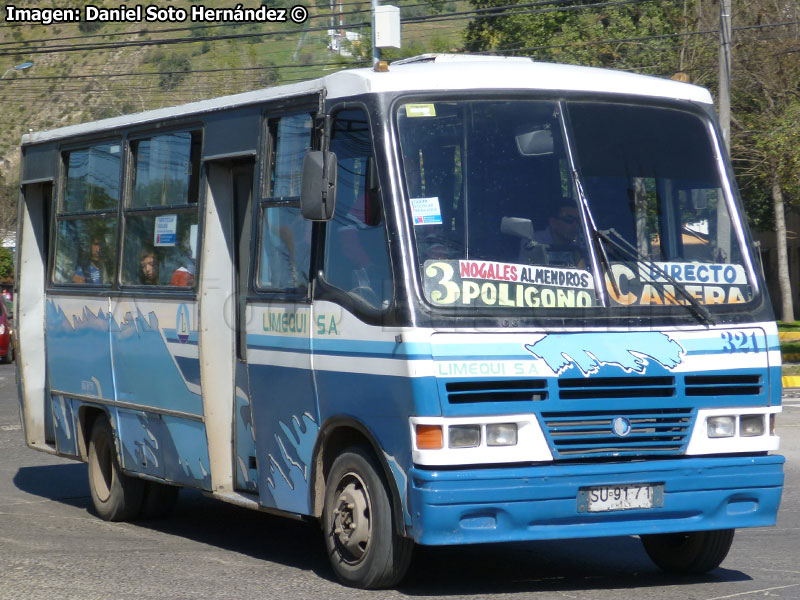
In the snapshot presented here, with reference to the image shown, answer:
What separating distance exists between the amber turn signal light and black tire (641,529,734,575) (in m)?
1.77

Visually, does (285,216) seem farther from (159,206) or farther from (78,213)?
(78,213)

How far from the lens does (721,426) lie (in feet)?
22.3

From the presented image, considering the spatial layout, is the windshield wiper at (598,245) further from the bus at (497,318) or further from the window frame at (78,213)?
the window frame at (78,213)

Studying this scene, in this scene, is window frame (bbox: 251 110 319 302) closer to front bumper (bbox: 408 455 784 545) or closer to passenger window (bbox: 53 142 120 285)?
front bumper (bbox: 408 455 784 545)

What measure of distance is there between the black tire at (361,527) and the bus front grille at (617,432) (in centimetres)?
92

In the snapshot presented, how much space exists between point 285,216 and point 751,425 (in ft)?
9.34

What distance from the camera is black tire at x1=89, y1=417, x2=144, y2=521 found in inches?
386

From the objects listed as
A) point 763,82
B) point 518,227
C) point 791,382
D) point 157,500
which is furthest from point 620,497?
point 763,82

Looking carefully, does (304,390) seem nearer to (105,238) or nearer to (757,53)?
(105,238)

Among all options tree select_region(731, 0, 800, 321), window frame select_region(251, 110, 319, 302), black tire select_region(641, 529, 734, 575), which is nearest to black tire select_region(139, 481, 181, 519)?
window frame select_region(251, 110, 319, 302)

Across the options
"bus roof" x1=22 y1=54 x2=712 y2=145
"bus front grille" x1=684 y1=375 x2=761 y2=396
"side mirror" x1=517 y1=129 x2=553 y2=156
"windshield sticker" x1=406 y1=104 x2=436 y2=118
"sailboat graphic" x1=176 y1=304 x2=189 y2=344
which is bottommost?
"bus front grille" x1=684 y1=375 x2=761 y2=396

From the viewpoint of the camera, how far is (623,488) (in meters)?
6.55

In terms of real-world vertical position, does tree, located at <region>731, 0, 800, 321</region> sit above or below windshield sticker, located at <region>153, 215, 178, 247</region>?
above

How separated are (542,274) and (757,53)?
26096 mm
